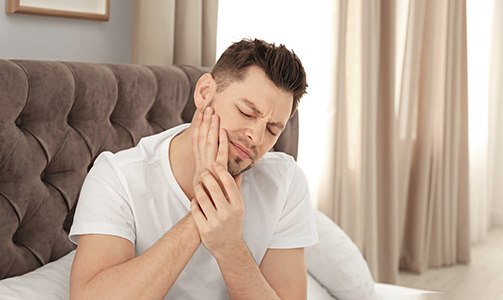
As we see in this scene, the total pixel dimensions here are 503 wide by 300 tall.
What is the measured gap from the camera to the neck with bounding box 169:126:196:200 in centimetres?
204

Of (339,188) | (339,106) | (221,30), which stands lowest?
(339,188)

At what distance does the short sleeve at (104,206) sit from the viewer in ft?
6.20

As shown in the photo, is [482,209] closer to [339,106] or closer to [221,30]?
[339,106]

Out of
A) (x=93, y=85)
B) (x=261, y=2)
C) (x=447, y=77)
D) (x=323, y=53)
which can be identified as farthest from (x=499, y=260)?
(x=93, y=85)

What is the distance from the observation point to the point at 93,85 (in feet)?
7.95

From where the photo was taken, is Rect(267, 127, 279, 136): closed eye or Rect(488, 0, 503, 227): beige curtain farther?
Rect(488, 0, 503, 227): beige curtain

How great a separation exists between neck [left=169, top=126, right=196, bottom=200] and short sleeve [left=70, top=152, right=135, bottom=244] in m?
0.14

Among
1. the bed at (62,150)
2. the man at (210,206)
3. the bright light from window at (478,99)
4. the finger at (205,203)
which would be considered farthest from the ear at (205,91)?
the bright light from window at (478,99)

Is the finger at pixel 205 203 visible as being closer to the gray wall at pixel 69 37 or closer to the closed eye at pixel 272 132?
the closed eye at pixel 272 132

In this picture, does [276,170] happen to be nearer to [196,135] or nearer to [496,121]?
[196,135]

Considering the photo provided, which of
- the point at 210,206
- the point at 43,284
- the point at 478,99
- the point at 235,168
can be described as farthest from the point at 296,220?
the point at 478,99

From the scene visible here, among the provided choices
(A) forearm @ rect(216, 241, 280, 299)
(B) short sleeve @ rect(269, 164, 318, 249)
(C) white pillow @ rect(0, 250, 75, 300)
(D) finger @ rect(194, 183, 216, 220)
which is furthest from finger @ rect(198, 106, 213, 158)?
(C) white pillow @ rect(0, 250, 75, 300)

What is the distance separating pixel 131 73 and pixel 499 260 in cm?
354

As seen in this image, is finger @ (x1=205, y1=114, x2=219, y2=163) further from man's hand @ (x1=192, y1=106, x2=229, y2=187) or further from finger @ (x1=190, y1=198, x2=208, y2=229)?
finger @ (x1=190, y1=198, x2=208, y2=229)
